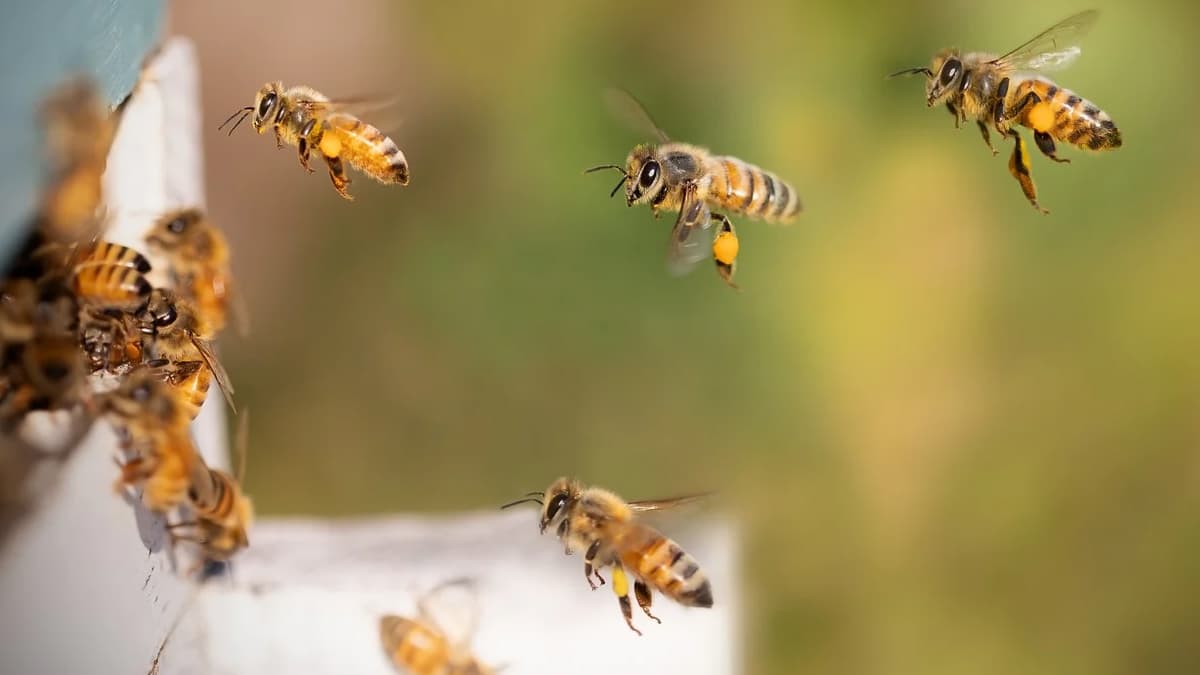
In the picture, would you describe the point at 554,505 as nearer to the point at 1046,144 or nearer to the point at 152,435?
the point at 152,435

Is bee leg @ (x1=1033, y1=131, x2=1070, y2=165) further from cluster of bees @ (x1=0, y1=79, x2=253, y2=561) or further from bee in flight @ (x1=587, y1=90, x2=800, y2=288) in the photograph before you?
cluster of bees @ (x1=0, y1=79, x2=253, y2=561)

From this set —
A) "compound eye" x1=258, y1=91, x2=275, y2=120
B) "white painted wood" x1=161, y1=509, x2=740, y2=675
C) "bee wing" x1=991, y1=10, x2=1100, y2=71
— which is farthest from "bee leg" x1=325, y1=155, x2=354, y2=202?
"bee wing" x1=991, y1=10, x2=1100, y2=71

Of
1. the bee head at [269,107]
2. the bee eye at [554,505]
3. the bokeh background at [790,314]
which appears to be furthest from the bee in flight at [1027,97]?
the bokeh background at [790,314]

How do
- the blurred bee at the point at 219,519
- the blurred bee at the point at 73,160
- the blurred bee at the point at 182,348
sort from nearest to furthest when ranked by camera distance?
1. the blurred bee at the point at 73,160
2. the blurred bee at the point at 182,348
3. the blurred bee at the point at 219,519

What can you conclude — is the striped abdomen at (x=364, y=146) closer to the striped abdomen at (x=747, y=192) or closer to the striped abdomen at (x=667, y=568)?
the striped abdomen at (x=747, y=192)

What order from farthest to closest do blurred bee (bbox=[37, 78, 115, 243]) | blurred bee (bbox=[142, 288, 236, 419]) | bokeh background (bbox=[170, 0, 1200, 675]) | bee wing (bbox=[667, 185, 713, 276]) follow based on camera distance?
bokeh background (bbox=[170, 0, 1200, 675]) → bee wing (bbox=[667, 185, 713, 276]) → blurred bee (bbox=[142, 288, 236, 419]) → blurred bee (bbox=[37, 78, 115, 243])
